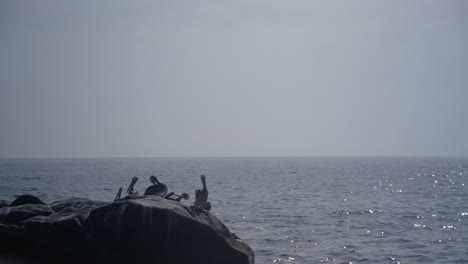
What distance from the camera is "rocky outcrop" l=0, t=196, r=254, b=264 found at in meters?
15.7

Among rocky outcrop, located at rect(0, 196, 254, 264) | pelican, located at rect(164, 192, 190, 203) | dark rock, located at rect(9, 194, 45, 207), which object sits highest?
pelican, located at rect(164, 192, 190, 203)

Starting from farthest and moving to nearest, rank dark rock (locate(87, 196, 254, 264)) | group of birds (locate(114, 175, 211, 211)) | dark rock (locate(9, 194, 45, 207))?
group of birds (locate(114, 175, 211, 211)) → dark rock (locate(9, 194, 45, 207)) → dark rock (locate(87, 196, 254, 264))

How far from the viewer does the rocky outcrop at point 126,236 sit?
1568 cm

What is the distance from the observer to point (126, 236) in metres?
15.7

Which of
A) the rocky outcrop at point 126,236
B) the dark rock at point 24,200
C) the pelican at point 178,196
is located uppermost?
the pelican at point 178,196

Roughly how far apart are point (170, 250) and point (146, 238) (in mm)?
840

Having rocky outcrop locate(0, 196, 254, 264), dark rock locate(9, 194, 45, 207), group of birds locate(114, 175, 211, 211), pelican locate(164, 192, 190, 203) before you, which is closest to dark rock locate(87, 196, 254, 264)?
rocky outcrop locate(0, 196, 254, 264)

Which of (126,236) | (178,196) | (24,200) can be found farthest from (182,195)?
(24,200)

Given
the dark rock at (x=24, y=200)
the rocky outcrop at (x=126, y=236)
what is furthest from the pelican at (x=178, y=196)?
the dark rock at (x=24, y=200)

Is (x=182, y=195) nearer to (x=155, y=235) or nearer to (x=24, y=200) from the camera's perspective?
(x=155, y=235)

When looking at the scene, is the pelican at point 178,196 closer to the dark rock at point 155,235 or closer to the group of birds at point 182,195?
the group of birds at point 182,195

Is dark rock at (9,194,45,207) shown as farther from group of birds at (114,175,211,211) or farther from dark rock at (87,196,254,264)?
dark rock at (87,196,254,264)

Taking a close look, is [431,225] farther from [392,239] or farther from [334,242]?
[334,242]

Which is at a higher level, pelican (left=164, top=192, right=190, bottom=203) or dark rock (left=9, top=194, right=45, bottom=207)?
pelican (left=164, top=192, right=190, bottom=203)
